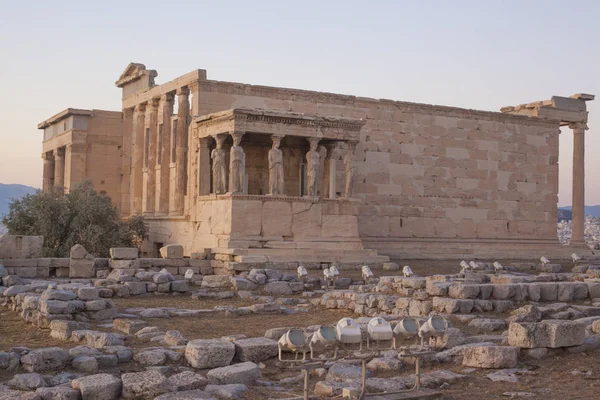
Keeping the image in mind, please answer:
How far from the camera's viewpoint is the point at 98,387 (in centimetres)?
689

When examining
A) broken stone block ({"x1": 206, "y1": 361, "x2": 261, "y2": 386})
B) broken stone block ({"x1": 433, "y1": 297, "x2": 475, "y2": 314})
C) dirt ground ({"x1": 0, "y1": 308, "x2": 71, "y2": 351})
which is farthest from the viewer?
broken stone block ({"x1": 433, "y1": 297, "x2": 475, "y2": 314})

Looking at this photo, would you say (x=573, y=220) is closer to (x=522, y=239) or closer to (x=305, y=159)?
(x=522, y=239)

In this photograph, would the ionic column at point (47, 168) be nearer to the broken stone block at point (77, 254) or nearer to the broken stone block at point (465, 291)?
the broken stone block at point (77, 254)

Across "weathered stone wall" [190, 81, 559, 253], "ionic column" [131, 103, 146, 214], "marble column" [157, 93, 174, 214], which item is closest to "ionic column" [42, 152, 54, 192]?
"ionic column" [131, 103, 146, 214]

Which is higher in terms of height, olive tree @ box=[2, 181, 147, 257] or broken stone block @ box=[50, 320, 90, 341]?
olive tree @ box=[2, 181, 147, 257]

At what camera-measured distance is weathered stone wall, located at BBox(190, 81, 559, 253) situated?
2456cm

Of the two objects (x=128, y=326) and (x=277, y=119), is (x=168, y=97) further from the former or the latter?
(x=128, y=326)

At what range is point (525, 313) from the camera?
1116 cm

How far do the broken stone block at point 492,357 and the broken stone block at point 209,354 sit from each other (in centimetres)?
264

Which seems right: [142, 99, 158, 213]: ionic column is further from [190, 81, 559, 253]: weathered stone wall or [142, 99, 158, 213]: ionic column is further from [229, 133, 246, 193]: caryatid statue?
[229, 133, 246, 193]: caryatid statue

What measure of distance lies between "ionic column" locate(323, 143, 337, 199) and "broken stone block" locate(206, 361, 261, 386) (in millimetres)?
14648

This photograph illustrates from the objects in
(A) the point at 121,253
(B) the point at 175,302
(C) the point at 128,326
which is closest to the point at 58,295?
(C) the point at 128,326

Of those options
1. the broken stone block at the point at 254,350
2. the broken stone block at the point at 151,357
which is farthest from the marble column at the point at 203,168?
the broken stone block at the point at 151,357

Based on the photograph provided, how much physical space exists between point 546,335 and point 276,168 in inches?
504
